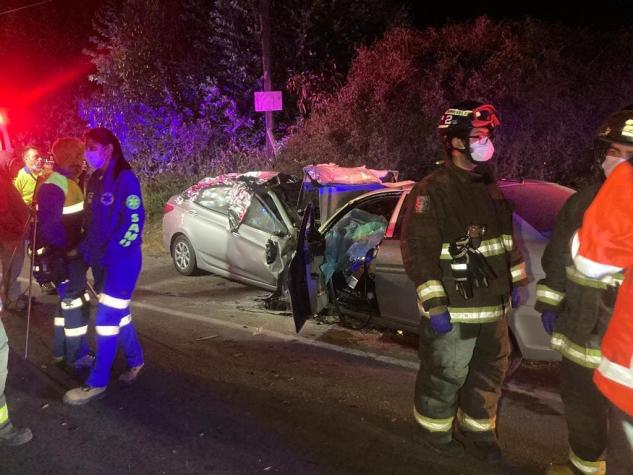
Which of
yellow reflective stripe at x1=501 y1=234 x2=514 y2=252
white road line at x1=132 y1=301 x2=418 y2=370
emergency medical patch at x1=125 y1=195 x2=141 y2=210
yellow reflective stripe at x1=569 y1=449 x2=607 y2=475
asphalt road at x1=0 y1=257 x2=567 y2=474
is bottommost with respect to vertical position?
white road line at x1=132 y1=301 x2=418 y2=370

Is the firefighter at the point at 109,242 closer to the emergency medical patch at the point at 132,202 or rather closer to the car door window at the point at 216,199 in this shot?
the emergency medical patch at the point at 132,202

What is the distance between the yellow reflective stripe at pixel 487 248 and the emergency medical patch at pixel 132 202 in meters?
2.07

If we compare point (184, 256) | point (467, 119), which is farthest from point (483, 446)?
point (184, 256)

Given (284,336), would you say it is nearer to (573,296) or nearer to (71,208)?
(71,208)

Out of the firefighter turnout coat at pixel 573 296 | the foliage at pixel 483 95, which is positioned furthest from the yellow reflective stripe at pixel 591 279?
the foliage at pixel 483 95

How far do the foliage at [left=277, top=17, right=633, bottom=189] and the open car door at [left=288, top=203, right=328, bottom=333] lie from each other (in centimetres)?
321

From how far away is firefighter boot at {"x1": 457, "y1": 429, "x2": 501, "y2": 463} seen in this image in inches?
120

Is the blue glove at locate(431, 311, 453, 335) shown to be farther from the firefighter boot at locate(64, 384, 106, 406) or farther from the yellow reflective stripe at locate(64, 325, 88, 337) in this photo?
the yellow reflective stripe at locate(64, 325, 88, 337)

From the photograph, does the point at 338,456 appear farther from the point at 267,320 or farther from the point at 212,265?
the point at 212,265

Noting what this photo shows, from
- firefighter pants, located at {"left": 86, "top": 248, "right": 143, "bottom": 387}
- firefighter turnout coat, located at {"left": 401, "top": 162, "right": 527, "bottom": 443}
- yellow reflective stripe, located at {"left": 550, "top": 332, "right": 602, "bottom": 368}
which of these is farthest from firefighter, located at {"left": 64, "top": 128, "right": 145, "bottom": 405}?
yellow reflective stripe, located at {"left": 550, "top": 332, "right": 602, "bottom": 368}

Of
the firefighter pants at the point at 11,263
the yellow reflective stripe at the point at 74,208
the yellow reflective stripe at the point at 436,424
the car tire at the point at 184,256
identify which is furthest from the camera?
the car tire at the point at 184,256

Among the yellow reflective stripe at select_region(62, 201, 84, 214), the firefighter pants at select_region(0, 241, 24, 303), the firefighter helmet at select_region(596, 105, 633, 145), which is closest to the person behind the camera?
the firefighter helmet at select_region(596, 105, 633, 145)

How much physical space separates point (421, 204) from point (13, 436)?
2.77 meters

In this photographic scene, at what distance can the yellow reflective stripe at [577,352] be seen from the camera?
2467 millimetres
